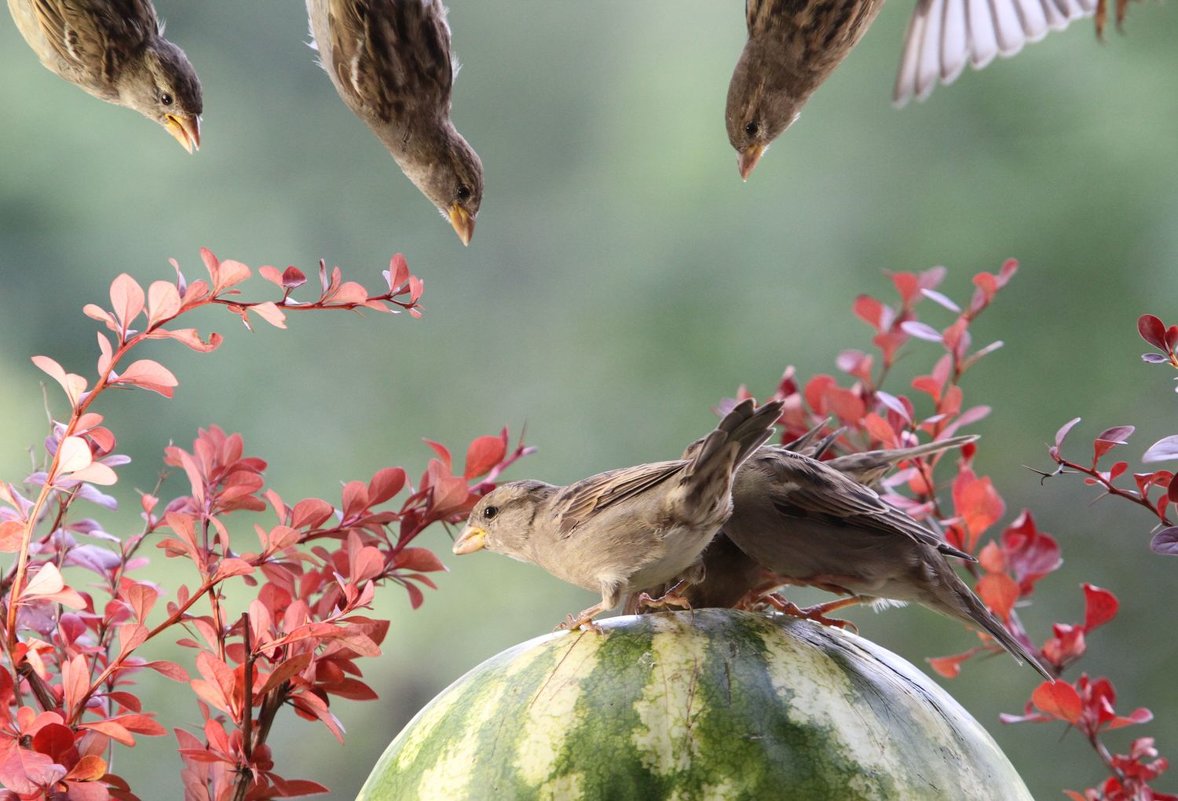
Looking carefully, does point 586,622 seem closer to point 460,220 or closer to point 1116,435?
point 1116,435

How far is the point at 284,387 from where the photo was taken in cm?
290

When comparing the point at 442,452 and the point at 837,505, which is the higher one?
the point at 442,452

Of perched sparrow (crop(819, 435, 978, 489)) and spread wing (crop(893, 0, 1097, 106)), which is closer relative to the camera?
perched sparrow (crop(819, 435, 978, 489))

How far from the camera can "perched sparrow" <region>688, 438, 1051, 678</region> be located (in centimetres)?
83

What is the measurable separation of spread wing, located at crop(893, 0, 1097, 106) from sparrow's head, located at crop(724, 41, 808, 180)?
0.15 meters

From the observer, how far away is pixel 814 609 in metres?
0.90

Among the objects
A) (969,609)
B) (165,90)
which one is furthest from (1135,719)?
(165,90)

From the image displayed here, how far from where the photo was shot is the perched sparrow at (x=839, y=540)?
0.83 meters

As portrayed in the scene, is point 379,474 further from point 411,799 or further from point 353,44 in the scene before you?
point 353,44

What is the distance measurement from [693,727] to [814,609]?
0.20m

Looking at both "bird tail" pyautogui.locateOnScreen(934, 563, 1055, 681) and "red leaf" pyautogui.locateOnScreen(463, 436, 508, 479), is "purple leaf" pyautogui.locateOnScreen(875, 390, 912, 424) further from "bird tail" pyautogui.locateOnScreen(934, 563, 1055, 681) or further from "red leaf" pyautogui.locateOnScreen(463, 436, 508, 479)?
"red leaf" pyautogui.locateOnScreen(463, 436, 508, 479)

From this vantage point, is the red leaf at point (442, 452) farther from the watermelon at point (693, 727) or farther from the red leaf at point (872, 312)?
the red leaf at point (872, 312)

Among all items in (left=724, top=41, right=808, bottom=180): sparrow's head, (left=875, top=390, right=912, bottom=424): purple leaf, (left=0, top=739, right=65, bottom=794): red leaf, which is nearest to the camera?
(left=0, top=739, right=65, bottom=794): red leaf

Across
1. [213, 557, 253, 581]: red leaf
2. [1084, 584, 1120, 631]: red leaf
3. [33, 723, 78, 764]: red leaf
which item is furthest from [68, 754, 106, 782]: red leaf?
[1084, 584, 1120, 631]: red leaf
